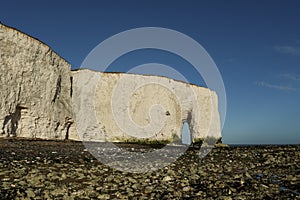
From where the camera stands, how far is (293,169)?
1069 cm

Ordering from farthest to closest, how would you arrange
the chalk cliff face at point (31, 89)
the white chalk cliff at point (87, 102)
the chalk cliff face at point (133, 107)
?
1. the chalk cliff face at point (133, 107)
2. the white chalk cliff at point (87, 102)
3. the chalk cliff face at point (31, 89)

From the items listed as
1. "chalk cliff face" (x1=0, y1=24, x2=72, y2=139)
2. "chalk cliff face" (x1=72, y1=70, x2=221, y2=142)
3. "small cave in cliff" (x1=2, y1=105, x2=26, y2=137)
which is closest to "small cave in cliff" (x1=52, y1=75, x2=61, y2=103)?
"chalk cliff face" (x1=0, y1=24, x2=72, y2=139)

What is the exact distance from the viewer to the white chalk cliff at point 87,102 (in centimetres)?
2189

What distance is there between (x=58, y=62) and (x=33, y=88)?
14.2ft

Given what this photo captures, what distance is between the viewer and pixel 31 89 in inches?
922

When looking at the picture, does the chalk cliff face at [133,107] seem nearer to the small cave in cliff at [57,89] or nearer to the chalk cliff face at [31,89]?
the chalk cliff face at [31,89]

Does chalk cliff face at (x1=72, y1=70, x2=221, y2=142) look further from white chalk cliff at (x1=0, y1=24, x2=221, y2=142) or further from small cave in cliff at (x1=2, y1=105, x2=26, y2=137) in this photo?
small cave in cliff at (x1=2, y1=105, x2=26, y2=137)

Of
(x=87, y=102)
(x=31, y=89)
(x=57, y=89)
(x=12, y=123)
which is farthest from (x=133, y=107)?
(x=12, y=123)

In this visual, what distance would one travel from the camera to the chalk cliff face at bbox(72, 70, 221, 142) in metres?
30.0

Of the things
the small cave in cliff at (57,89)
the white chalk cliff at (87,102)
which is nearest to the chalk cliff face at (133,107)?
the white chalk cliff at (87,102)

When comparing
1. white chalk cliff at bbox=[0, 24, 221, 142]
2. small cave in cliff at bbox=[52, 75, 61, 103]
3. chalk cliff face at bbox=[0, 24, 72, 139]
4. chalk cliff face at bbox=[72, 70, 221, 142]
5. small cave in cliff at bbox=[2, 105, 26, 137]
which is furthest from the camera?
chalk cliff face at bbox=[72, 70, 221, 142]

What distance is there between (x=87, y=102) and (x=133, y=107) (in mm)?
5102

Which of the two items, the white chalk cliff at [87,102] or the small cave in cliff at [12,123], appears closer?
the small cave in cliff at [12,123]

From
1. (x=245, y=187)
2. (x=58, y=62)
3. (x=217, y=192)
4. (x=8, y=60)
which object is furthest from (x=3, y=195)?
(x=58, y=62)
